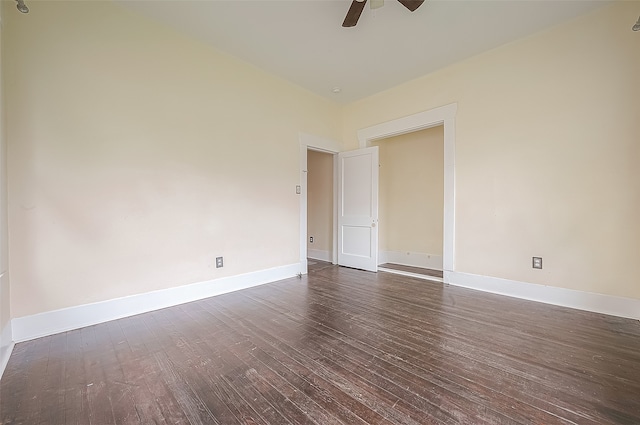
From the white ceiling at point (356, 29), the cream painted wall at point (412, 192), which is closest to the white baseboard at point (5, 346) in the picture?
the white ceiling at point (356, 29)

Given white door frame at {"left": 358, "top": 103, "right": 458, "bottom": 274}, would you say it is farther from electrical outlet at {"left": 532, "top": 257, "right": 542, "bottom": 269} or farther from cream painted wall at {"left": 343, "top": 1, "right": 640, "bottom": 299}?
Answer: electrical outlet at {"left": 532, "top": 257, "right": 542, "bottom": 269}

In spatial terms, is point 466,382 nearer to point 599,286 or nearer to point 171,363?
point 171,363

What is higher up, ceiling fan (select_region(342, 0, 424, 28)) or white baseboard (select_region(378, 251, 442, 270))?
ceiling fan (select_region(342, 0, 424, 28))

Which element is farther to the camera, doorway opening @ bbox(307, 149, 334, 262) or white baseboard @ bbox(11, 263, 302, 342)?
doorway opening @ bbox(307, 149, 334, 262)

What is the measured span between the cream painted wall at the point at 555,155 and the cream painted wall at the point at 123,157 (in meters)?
2.85

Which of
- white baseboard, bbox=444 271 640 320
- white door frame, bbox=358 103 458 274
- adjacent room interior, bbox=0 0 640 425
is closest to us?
adjacent room interior, bbox=0 0 640 425

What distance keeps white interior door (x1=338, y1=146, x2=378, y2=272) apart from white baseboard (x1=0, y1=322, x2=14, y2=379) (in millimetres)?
3990

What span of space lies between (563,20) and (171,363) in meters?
4.88

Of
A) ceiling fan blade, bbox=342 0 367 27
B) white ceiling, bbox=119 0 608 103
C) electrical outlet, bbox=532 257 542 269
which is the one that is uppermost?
white ceiling, bbox=119 0 608 103

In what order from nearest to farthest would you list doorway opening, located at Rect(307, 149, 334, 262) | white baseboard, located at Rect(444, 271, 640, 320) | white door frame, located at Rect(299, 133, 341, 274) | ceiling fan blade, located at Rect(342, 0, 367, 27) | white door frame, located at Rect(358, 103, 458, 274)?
ceiling fan blade, located at Rect(342, 0, 367, 27) → white baseboard, located at Rect(444, 271, 640, 320) → white door frame, located at Rect(358, 103, 458, 274) → white door frame, located at Rect(299, 133, 341, 274) → doorway opening, located at Rect(307, 149, 334, 262)

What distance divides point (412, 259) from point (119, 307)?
175 inches

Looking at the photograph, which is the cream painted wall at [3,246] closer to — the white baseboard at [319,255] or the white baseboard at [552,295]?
the white baseboard at [319,255]

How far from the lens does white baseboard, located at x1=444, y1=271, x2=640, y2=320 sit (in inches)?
99.4

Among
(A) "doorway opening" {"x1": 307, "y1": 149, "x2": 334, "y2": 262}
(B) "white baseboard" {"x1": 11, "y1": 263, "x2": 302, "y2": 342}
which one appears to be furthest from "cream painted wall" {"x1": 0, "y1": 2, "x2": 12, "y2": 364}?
(A) "doorway opening" {"x1": 307, "y1": 149, "x2": 334, "y2": 262}
